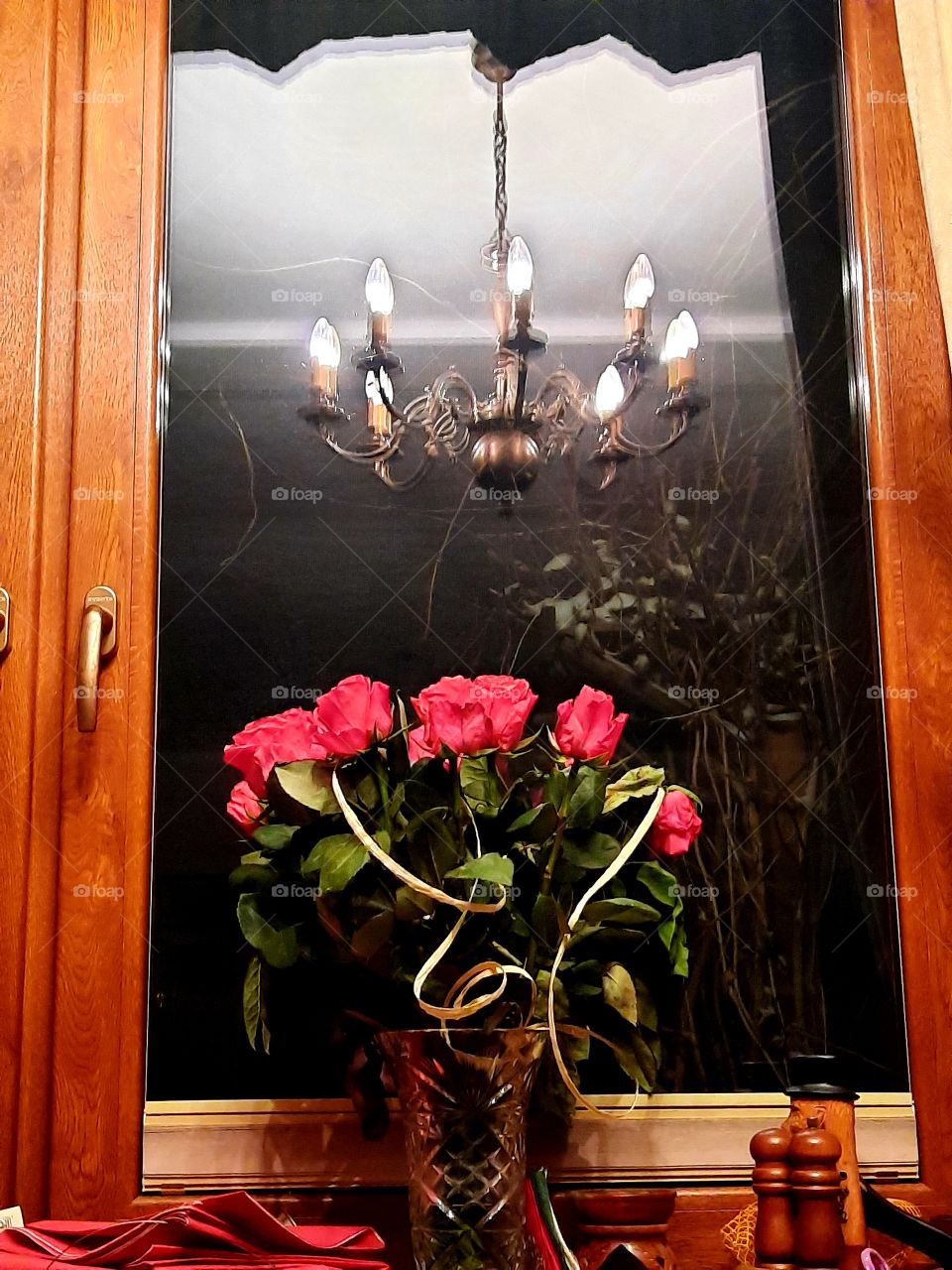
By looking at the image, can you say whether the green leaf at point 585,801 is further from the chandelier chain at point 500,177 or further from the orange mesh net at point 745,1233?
the chandelier chain at point 500,177

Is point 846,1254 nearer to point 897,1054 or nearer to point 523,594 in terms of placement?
point 897,1054

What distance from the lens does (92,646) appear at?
1270mm

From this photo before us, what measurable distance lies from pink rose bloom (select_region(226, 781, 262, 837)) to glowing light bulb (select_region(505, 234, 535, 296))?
0.64 metres

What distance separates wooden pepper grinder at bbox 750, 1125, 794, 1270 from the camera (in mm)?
924

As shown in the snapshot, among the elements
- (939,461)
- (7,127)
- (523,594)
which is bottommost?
(523,594)

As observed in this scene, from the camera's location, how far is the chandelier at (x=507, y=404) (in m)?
1.38

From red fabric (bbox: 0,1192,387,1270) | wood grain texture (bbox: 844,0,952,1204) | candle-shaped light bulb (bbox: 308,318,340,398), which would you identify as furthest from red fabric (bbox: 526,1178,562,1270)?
candle-shaped light bulb (bbox: 308,318,340,398)

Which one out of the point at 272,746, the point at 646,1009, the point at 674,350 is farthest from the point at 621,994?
the point at 674,350

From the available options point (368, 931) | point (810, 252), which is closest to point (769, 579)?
point (810, 252)

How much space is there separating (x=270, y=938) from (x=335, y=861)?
0.12 metres

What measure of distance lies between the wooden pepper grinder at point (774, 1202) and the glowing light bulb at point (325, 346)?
891 millimetres

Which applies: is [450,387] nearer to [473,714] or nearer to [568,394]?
[568,394]

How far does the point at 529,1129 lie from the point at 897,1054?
0.38 meters

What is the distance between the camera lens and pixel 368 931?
3.45 feet
